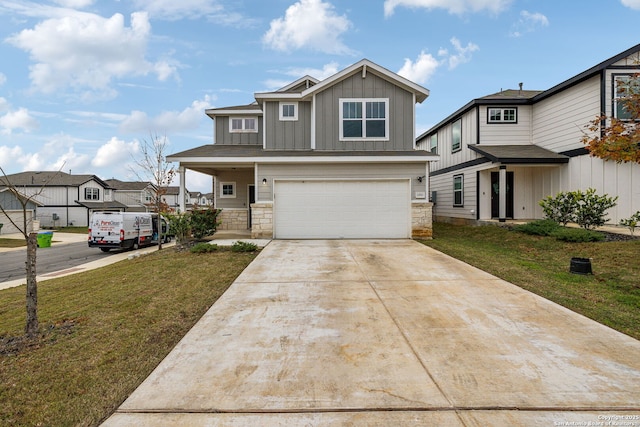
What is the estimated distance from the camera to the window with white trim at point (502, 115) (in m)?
15.7

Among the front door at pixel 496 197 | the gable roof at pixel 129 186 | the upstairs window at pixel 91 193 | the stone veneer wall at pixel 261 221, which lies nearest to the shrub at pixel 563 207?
the front door at pixel 496 197

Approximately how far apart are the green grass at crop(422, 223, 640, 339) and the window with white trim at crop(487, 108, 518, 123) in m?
6.12

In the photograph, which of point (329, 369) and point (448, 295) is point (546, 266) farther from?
point (329, 369)

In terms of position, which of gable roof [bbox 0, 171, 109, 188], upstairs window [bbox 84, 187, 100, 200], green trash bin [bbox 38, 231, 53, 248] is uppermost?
gable roof [bbox 0, 171, 109, 188]

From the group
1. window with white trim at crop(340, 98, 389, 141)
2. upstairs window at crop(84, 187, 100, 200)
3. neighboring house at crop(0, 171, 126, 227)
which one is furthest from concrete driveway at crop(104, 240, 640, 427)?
upstairs window at crop(84, 187, 100, 200)

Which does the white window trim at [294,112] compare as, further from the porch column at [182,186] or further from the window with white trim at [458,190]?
the window with white trim at [458,190]

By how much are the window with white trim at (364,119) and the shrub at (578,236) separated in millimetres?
6707

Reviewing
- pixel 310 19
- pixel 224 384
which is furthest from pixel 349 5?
pixel 224 384

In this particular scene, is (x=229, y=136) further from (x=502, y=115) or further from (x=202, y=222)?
(x=502, y=115)

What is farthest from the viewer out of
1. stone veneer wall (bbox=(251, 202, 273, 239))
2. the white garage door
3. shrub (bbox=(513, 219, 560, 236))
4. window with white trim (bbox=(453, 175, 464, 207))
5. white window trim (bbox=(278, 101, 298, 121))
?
window with white trim (bbox=(453, 175, 464, 207))

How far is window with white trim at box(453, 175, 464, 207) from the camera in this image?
683 inches

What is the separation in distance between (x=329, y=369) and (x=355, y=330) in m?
1.00

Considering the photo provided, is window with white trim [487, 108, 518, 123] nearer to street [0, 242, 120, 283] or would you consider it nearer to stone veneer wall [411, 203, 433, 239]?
stone veneer wall [411, 203, 433, 239]

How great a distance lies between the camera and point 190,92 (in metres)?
17.0
